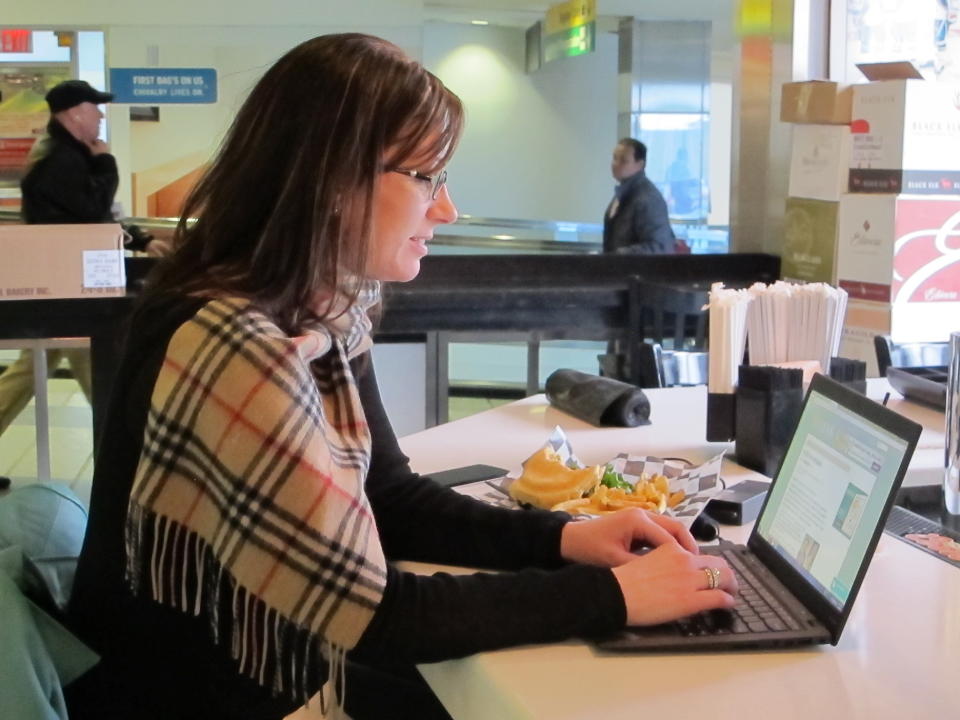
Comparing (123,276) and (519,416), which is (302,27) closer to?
(123,276)

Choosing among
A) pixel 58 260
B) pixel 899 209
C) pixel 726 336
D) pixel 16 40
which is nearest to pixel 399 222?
pixel 726 336

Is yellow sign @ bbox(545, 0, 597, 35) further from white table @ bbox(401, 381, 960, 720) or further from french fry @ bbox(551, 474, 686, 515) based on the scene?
white table @ bbox(401, 381, 960, 720)

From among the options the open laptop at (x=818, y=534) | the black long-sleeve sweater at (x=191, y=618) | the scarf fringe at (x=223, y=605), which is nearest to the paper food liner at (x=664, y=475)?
the open laptop at (x=818, y=534)

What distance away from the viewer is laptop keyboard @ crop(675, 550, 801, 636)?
120 centimetres

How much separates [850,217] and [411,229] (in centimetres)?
333

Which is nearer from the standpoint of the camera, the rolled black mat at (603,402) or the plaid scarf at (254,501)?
the plaid scarf at (254,501)

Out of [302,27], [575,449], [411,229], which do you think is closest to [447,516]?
[411,229]

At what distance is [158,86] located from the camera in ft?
23.6

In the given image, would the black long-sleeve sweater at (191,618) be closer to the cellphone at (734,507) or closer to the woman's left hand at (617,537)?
the woman's left hand at (617,537)

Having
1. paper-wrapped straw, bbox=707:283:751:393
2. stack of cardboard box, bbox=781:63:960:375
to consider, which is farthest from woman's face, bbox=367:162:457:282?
stack of cardboard box, bbox=781:63:960:375

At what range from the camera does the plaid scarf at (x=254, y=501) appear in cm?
112

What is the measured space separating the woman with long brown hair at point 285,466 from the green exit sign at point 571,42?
5802mm

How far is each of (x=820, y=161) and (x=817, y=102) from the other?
0.23 metres

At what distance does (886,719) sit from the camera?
1029 millimetres
